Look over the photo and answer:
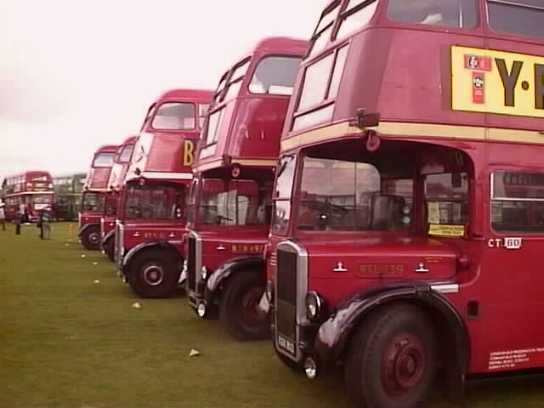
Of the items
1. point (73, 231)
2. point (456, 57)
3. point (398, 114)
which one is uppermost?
point (456, 57)

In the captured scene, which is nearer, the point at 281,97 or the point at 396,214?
the point at 396,214

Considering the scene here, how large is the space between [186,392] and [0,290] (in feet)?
28.4

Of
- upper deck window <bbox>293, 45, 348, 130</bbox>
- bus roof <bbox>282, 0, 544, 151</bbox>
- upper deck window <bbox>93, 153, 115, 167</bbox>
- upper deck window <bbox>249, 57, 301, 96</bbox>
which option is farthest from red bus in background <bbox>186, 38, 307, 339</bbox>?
upper deck window <bbox>93, 153, 115, 167</bbox>

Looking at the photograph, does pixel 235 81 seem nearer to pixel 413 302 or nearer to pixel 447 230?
pixel 447 230

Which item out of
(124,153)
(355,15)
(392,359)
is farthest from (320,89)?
(124,153)

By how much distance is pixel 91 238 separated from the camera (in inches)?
1049

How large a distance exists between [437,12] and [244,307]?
4.72 meters

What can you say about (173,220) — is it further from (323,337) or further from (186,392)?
(323,337)

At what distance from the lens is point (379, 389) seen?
6.11 meters

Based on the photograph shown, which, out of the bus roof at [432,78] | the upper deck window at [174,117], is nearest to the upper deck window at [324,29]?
the bus roof at [432,78]

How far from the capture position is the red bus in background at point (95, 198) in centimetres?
2661

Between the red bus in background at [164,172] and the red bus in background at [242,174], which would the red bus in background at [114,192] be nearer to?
the red bus in background at [164,172]

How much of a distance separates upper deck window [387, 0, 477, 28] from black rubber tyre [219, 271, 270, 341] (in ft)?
14.1

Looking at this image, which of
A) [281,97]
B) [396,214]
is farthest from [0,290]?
[396,214]
